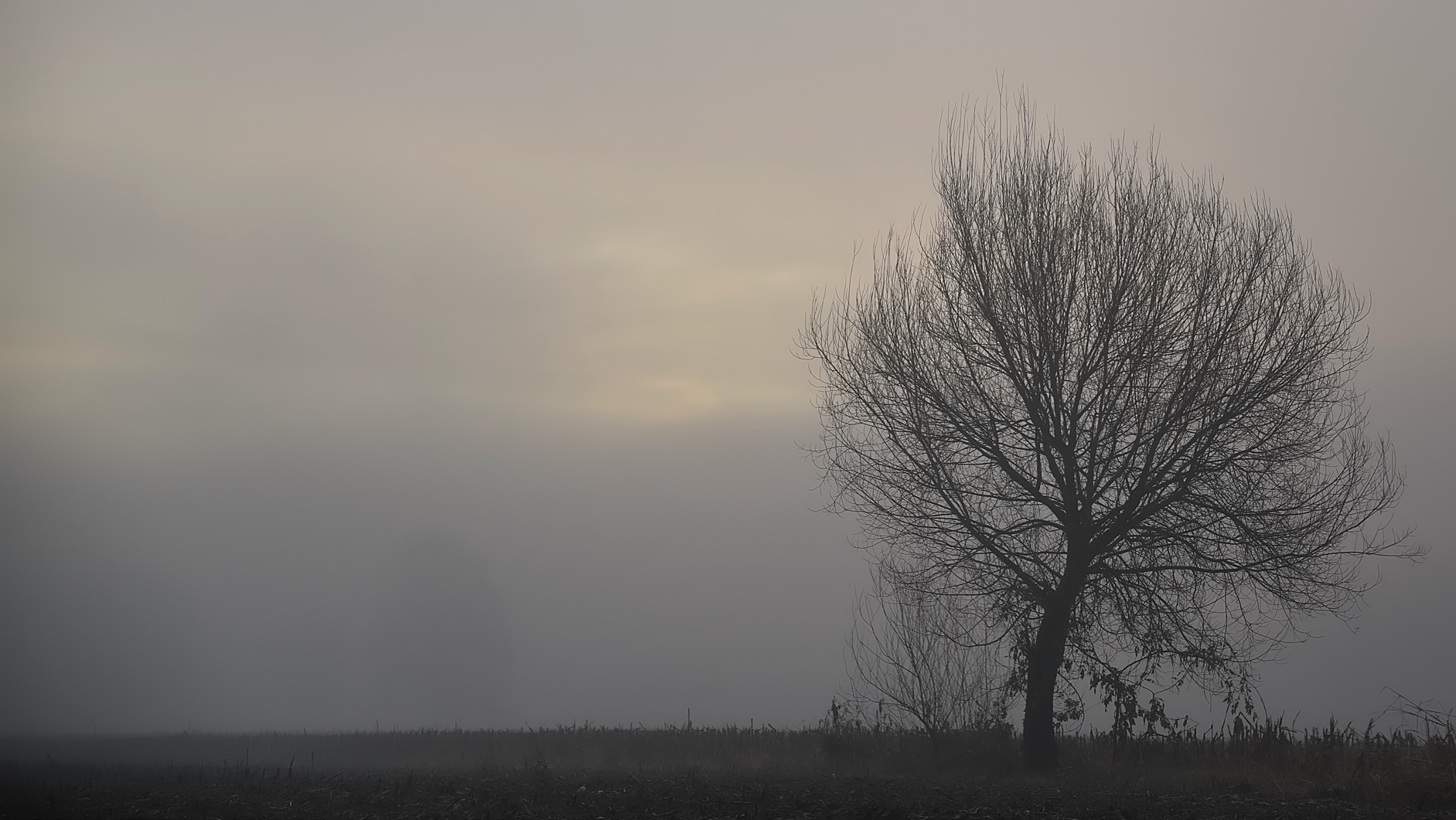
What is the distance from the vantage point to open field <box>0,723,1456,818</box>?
30.5ft

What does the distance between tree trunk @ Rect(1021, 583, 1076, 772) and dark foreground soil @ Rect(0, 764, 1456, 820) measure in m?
2.83

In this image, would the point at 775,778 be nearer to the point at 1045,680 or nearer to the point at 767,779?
the point at 767,779

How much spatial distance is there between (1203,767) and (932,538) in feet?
16.5

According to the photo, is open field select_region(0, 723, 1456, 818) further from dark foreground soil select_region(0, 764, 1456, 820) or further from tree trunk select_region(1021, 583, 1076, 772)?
tree trunk select_region(1021, 583, 1076, 772)

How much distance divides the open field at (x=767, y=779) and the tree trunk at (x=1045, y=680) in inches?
15.8

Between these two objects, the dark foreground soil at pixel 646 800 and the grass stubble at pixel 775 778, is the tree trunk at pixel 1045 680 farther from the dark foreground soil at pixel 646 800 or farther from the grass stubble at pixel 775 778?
the dark foreground soil at pixel 646 800

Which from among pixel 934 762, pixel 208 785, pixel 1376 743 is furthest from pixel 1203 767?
pixel 208 785

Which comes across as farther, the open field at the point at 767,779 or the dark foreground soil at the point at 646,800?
the open field at the point at 767,779

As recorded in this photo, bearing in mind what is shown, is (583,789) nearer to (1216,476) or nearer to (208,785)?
(208,785)

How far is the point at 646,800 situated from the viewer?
31.4 feet

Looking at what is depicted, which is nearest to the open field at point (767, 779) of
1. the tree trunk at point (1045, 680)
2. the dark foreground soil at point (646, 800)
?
the dark foreground soil at point (646, 800)

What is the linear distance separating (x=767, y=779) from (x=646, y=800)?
3111 millimetres

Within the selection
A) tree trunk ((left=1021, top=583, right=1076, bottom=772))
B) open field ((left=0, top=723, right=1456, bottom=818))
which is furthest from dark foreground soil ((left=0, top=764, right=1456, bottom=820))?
tree trunk ((left=1021, top=583, right=1076, bottom=772))

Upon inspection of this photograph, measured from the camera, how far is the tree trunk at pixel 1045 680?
14.7 metres
